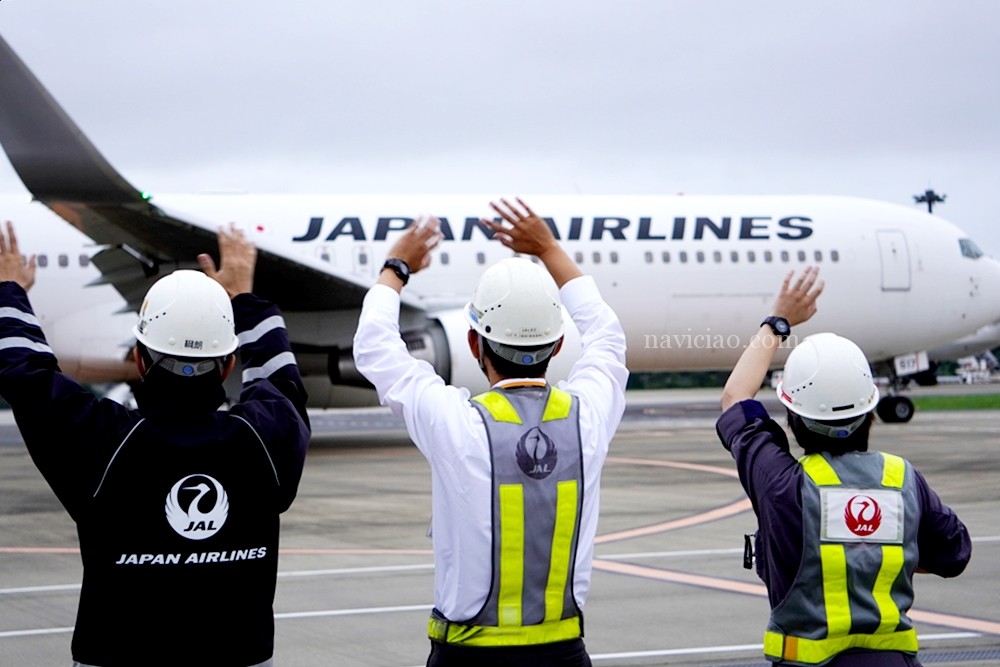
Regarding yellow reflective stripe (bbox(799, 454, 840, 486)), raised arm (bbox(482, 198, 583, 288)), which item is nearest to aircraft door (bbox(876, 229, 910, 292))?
raised arm (bbox(482, 198, 583, 288))

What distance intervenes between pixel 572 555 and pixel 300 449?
2.58 feet

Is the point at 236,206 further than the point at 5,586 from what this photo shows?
Yes

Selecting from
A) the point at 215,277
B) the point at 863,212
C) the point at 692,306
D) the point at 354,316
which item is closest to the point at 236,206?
the point at 354,316

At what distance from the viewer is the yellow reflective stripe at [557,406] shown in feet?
11.6

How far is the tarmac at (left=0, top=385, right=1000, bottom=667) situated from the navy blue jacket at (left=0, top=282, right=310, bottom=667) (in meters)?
3.20

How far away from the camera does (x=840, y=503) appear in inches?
137

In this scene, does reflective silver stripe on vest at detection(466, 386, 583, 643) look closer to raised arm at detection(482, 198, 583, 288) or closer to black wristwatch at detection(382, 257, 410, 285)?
black wristwatch at detection(382, 257, 410, 285)

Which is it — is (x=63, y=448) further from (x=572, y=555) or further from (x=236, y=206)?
(x=236, y=206)

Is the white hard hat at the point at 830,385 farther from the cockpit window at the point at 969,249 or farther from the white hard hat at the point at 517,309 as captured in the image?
the cockpit window at the point at 969,249

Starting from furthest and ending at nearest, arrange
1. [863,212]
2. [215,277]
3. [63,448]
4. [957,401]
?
1. [957,401]
2. [863,212]
3. [215,277]
4. [63,448]

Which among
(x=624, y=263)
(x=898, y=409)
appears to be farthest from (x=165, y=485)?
(x=898, y=409)

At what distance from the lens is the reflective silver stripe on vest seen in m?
3.43

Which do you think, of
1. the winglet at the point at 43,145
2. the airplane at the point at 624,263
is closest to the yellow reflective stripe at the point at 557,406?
the winglet at the point at 43,145

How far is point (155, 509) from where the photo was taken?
3.29m
